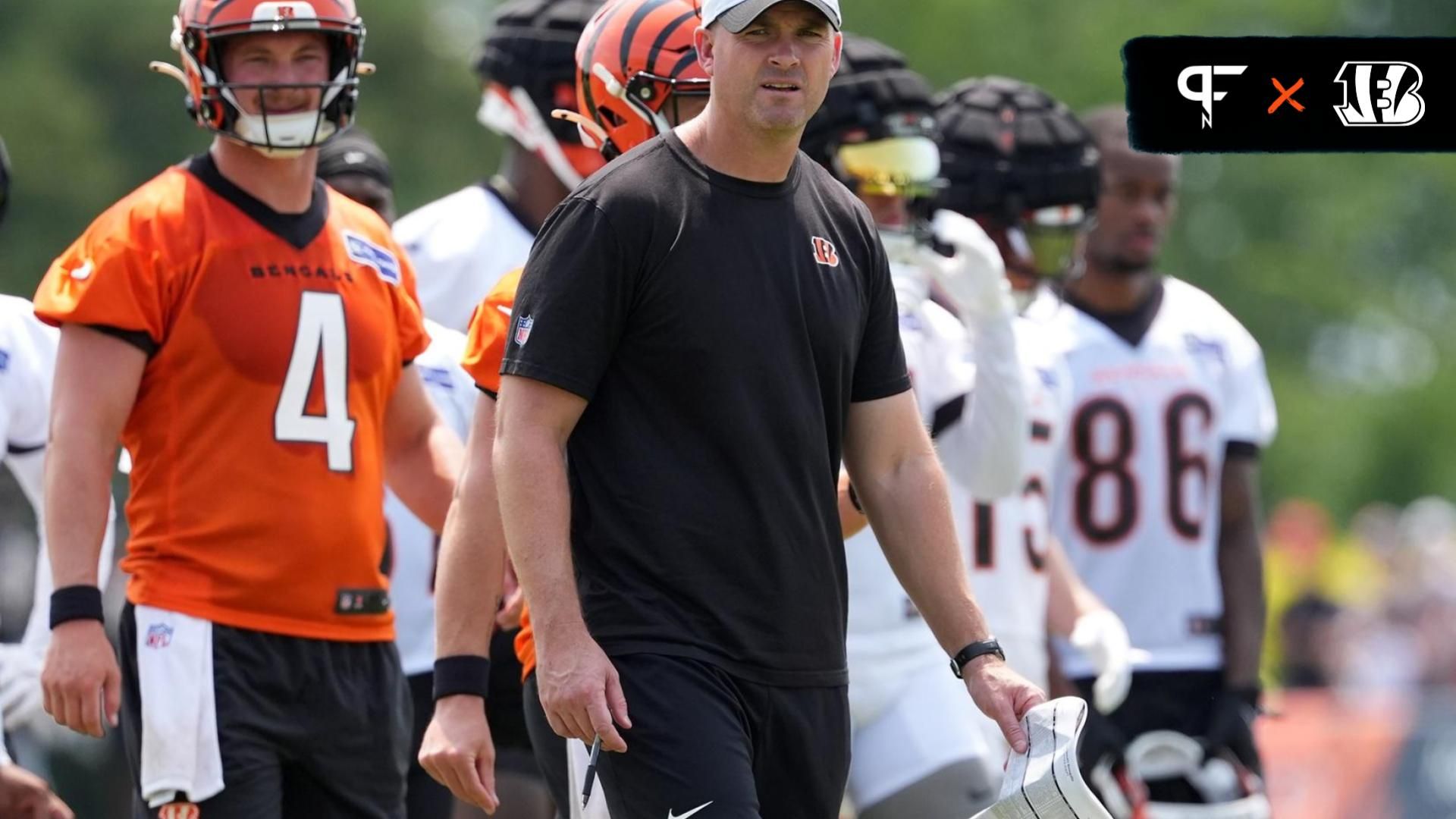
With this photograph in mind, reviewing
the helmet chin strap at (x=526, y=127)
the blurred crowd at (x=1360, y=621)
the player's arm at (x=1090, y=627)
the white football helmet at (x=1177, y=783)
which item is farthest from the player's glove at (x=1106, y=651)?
the blurred crowd at (x=1360, y=621)

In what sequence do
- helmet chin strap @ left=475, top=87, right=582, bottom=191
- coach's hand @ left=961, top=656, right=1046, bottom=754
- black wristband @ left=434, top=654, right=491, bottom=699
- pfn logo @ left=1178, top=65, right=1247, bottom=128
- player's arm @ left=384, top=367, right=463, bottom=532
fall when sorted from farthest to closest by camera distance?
pfn logo @ left=1178, top=65, right=1247, bottom=128 < helmet chin strap @ left=475, top=87, right=582, bottom=191 < player's arm @ left=384, top=367, right=463, bottom=532 < black wristband @ left=434, top=654, right=491, bottom=699 < coach's hand @ left=961, top=656, right=1046, bottom=754

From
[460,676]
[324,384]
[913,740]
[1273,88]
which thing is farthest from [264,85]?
[1273,88]

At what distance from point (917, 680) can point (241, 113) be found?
8.18 ft

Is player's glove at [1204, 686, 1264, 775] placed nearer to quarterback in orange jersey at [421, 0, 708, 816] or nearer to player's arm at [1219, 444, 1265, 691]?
player's arm at [1219, 444, 1265, 691]

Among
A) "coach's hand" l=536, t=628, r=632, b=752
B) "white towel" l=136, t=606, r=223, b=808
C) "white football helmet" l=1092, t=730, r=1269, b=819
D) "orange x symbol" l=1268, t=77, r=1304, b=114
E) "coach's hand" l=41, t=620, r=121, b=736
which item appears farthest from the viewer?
"orange x symbol" l=1268, t=77, r=1304, b=114

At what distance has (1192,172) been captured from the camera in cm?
3891

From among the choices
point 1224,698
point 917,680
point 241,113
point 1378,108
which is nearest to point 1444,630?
point 1378,108

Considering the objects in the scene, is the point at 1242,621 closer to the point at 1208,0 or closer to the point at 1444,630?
the point at 1444,630

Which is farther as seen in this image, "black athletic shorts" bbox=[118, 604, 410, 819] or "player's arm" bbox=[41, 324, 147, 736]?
"black athletic shorts" bbox=[118, 604, 410, 819]

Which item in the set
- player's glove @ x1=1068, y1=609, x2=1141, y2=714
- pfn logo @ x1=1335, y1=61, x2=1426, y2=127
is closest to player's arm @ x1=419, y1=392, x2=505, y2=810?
player's glove @ x1=1068, y1=609, x2=1141, y2=714

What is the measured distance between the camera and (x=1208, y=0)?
1378 inches

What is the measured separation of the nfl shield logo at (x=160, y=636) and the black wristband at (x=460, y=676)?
80cm

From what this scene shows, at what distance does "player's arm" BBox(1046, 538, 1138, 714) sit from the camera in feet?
26.2

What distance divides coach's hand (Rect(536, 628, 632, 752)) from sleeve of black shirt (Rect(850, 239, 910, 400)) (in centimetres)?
87
